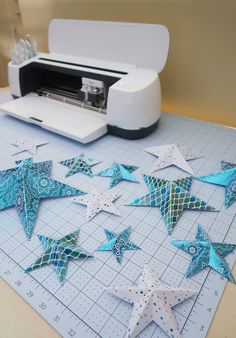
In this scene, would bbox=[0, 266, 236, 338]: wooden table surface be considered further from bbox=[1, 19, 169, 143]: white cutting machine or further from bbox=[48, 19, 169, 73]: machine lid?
bbox=[48, 19, 169, 73]: machine lid

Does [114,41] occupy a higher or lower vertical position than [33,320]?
higher

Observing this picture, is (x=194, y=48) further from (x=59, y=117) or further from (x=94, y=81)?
(x=59, y=117)

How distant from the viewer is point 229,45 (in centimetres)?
95

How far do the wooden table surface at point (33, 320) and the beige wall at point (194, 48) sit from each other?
786mm

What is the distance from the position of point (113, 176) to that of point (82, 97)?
43 cm

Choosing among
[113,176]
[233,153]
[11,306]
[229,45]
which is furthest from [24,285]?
[229,45]

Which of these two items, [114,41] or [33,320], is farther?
[114,41]

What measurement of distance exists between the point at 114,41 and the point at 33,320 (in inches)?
37.5

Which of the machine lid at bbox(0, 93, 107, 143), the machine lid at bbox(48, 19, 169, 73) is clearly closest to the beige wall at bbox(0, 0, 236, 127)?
the machine lid at bbox(48, 19, 169, 73)

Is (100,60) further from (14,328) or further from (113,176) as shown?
(14,328)

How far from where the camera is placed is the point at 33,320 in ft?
1.50

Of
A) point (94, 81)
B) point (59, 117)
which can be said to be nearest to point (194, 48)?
point (94, 81)

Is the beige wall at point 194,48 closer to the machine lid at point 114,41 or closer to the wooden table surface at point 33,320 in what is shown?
the machine lid at point 114,41

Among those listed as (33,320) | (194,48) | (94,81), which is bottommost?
(33,320)
